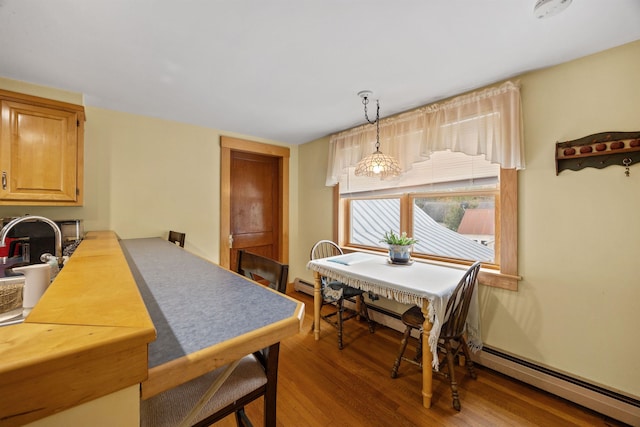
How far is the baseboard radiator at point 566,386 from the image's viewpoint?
1.51m

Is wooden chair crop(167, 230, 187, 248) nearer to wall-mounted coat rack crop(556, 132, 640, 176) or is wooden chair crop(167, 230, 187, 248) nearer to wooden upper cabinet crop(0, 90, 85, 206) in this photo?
wooden upper cabinet crop(0, 90, 85, 206)

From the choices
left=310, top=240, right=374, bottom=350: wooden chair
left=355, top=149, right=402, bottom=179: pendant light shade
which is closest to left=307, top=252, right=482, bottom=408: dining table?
left=310, top=240, right=374, bottom=350: wooden chair

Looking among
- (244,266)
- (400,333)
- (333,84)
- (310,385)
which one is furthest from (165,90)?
(400,333)

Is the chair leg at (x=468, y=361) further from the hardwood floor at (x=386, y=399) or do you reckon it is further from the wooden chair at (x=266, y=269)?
the wooden chair at (x=266, y=269)

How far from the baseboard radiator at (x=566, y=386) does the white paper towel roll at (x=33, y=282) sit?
2.70m

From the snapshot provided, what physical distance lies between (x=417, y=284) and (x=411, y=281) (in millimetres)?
74

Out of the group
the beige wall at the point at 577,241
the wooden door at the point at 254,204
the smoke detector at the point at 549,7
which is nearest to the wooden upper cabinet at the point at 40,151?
the wooden door at the point at 254,204

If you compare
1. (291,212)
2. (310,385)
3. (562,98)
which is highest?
(562,98)

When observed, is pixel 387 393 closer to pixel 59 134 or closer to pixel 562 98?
pixel 562 98

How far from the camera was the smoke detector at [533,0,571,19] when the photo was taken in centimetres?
122

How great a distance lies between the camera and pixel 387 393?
176cm

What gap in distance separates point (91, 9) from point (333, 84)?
1.45 m

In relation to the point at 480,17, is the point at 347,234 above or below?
below

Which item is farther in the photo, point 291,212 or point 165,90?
point 291,212
